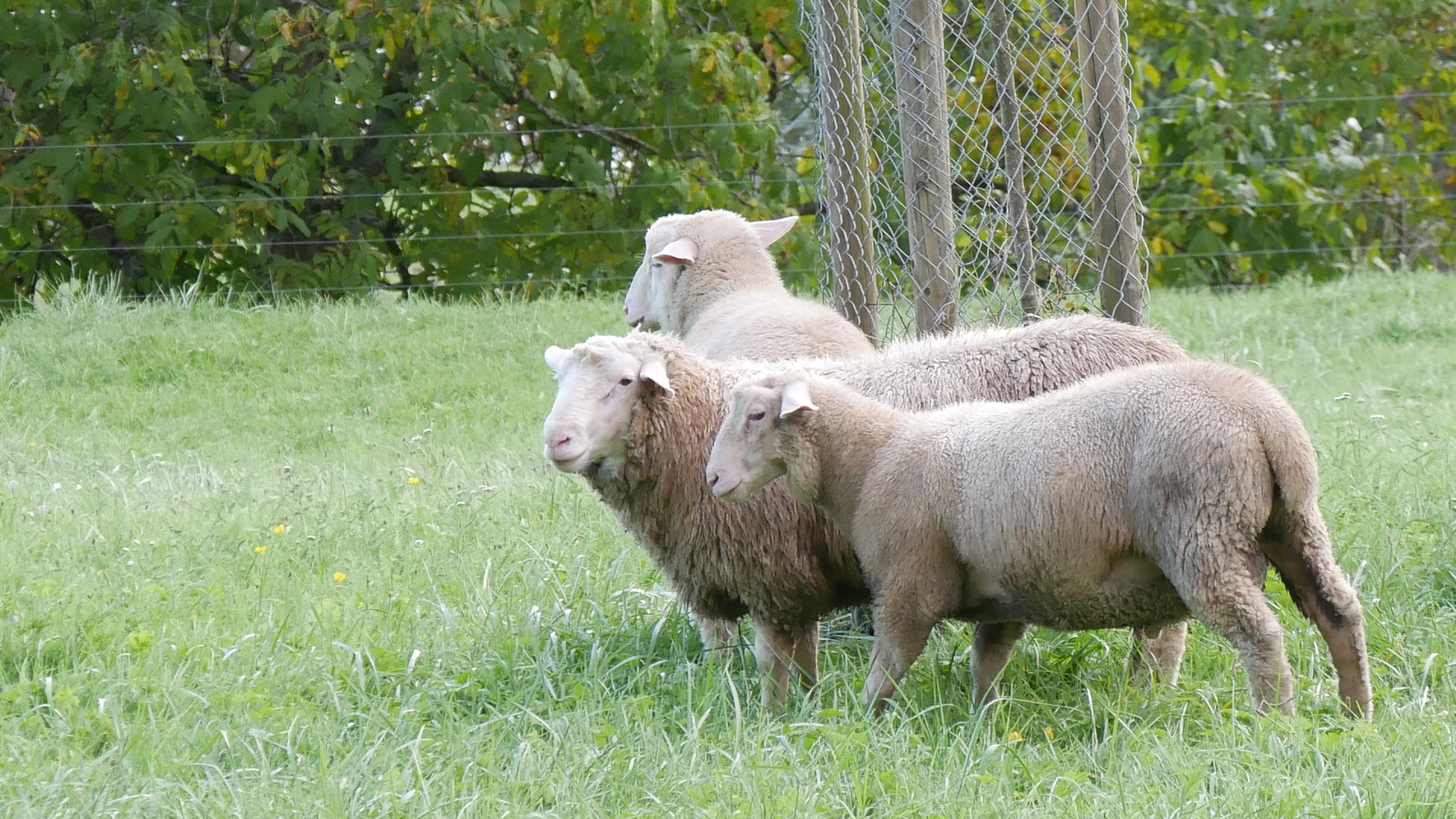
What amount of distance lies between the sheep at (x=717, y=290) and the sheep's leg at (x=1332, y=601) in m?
1.83

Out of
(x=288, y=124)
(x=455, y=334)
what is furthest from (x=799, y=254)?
(x=288, y=124)

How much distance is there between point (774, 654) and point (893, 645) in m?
0.46

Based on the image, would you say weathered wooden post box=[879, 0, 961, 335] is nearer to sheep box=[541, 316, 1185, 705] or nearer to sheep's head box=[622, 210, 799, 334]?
sheep box=[541, 316, 1185, 705]

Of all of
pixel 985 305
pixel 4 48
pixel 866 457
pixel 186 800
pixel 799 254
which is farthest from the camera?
pixel 799 254

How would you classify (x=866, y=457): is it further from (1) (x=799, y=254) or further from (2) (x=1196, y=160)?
(2) (x=1196, y=160)

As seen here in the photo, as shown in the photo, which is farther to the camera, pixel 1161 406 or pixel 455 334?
pixel 455 334

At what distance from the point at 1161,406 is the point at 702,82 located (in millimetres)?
8523

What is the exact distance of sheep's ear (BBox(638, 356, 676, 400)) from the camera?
4094mm

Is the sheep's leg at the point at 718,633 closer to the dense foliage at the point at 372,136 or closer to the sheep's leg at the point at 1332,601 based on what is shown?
the sheep's leg at the point at 1332,601

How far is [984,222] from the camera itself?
212 inches

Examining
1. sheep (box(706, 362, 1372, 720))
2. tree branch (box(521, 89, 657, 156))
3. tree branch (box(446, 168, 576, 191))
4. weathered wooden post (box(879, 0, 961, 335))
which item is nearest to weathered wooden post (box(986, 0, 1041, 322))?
weathered wooden post (box(879, 0, 961, 335))

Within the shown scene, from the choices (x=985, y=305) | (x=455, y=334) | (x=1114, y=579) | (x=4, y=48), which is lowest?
(x=455, y=334)

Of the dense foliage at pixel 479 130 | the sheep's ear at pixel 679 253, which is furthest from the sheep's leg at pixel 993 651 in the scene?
the dense foliage at pixel 479 130

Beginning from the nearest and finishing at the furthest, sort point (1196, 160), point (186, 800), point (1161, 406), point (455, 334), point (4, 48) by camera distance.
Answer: point (186, 800) → point (1161, 406) → point (455, 334) → point (4, 48) → point (1196, 160)
